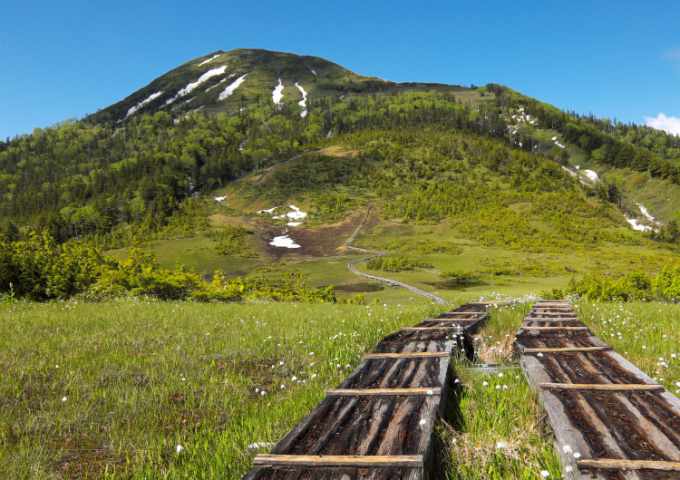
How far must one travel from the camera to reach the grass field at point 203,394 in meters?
3.93

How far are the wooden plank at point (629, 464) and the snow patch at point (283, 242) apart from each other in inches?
4372

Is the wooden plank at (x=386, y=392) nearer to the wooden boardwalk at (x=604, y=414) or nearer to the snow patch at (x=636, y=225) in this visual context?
the wooden boardwalk at (x=604, y=414)

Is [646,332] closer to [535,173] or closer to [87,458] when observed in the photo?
[87,458]

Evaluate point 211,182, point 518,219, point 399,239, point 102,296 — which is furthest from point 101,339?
point 211,182

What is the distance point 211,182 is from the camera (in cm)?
19862

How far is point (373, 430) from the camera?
3.63 metres

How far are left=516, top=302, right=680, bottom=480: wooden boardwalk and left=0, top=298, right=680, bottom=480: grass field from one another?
1.19 ft

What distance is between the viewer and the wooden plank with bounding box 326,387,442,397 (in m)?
4.37

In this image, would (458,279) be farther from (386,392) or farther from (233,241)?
(233,241)

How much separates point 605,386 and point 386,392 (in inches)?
88.6

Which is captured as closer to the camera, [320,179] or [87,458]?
[87,458]

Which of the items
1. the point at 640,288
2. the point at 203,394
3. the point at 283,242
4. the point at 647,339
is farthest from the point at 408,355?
the point at 283,242

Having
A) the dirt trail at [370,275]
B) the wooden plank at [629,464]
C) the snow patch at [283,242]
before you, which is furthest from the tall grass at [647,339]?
the snow patch at [283,242]

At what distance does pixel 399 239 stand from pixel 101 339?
110m
